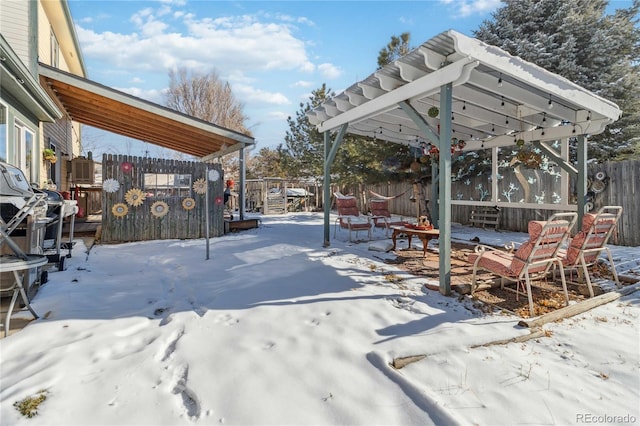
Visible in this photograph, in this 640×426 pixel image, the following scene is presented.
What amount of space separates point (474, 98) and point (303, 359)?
4.60 metres

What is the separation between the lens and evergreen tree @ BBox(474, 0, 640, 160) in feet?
26.8

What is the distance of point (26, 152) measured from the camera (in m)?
5.39

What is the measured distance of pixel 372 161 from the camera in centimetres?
942

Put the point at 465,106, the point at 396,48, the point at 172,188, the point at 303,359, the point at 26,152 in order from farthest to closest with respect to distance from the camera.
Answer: the point at 396,48
the point at 172,188
the point at 465,106
the point at 26,152
the point at 303,359

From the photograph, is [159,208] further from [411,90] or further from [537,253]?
[537,253]

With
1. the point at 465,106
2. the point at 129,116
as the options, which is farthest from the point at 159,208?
the point at 465,106

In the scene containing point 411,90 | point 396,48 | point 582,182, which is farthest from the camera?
point 396,48

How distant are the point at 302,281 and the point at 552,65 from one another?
9030 mm

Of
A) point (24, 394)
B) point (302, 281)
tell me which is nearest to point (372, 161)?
point (302, 281)

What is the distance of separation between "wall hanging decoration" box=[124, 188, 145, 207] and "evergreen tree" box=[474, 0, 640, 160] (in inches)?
390

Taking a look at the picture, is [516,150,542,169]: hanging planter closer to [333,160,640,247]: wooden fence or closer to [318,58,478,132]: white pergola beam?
[333,160,640,247]: wooden fence

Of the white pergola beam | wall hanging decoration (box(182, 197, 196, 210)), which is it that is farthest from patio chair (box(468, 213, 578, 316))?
wall hanging decoration (box(182, 197, 196, 210))

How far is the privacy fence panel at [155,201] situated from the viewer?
22.4 ft

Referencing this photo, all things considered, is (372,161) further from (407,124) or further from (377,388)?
(377,388)
